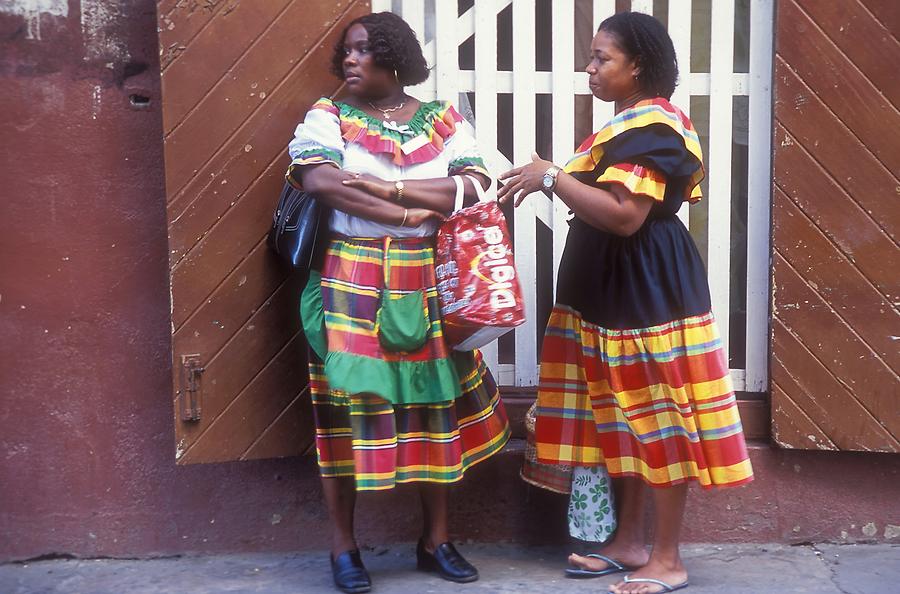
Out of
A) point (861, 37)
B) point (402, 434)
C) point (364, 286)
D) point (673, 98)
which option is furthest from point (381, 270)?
point (861, 37)

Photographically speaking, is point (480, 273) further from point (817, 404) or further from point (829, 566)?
point (829, 566)

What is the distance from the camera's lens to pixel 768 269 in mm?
4180

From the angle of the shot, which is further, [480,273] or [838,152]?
[838,152]

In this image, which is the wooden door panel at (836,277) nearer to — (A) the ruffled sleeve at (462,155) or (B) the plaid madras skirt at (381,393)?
(A) the ruffled sleeve at (462,155)

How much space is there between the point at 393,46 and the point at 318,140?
0.39m

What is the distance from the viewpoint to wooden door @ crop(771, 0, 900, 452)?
157 inches

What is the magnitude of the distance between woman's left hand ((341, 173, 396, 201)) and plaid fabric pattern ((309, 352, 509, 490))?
1.96 ft

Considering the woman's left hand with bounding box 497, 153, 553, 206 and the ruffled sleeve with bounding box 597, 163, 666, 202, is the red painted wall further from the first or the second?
the ruffled sleeve with bounding box 597, 163, 666, 202

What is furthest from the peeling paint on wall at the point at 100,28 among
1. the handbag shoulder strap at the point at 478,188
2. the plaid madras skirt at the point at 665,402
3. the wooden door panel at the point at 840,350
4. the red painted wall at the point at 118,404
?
the wooden door panel at the point at 840,350

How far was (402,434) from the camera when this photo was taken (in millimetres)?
3662

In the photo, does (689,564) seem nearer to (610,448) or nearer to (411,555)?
(610,448)

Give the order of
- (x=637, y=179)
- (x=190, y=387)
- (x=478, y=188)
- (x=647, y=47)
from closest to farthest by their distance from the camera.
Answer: (x=637, y=179) → (x=647, y=47) → (x=478, y=188) → (x=190, y=387)

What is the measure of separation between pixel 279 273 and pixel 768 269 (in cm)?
177

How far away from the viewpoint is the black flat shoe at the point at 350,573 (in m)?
3.72
